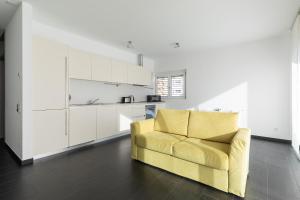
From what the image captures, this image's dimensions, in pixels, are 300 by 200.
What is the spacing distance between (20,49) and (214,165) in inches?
134

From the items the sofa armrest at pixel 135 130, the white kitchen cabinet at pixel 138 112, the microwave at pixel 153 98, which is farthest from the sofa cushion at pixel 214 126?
the microwave at pixel 153 98

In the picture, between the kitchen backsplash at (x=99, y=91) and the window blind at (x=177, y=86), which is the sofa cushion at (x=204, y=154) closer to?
the kitchen backsplash at (x=99, y=91)

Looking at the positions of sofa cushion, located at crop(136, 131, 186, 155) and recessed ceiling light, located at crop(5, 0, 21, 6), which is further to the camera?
recessed ceiling light, located at crop(5, 0, 21, 6)

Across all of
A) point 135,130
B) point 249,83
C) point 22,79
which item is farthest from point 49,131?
point 249,83

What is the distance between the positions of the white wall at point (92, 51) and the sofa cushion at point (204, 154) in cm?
271

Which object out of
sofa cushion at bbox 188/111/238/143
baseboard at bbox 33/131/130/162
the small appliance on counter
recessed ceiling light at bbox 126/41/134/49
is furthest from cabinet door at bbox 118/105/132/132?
sofa cushion at bbox 188/111/238/143

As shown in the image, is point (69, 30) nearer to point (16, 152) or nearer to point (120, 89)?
point (120, 89)

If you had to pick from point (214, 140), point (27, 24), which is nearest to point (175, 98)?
point (214, 140)

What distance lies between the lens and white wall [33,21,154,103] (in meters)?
3.32

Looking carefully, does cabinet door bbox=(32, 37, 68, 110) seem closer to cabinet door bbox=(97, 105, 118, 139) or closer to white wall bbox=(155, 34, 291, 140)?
cabinet door bbox=(97, 105, 118, 139)

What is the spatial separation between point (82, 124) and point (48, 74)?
1.17 m

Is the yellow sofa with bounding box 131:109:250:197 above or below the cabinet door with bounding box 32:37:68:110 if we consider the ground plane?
below

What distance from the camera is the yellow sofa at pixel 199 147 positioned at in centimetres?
182

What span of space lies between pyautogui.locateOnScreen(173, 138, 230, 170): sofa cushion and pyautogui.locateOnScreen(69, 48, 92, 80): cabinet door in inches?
98.7
